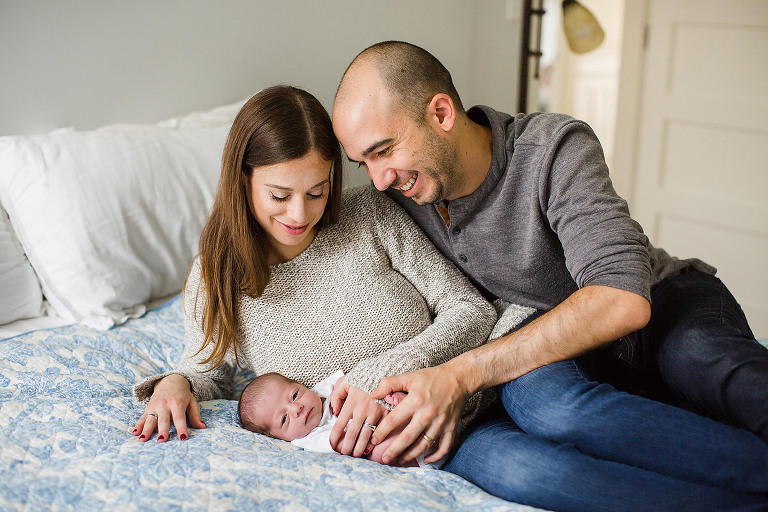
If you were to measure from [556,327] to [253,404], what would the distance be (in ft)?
1.87

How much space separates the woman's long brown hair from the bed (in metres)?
0.20

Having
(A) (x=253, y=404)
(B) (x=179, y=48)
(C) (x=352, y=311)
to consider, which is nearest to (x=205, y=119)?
(B) (x=179, y=48)

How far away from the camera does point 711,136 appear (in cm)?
280

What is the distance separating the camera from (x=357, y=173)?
247cm

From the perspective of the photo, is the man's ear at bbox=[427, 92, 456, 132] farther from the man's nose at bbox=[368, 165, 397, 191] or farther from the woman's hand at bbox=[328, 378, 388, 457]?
the woman's hand at bbox=[328, 378, 388, 457]

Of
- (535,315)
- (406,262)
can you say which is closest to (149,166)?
(406,262)

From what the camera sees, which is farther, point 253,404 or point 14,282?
point 14,282

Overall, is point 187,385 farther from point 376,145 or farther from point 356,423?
point 376,145

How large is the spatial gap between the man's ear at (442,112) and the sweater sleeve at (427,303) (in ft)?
0.78

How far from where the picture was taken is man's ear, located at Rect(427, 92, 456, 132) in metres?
1.40

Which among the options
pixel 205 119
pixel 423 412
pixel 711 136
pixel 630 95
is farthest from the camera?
pixel 630 95

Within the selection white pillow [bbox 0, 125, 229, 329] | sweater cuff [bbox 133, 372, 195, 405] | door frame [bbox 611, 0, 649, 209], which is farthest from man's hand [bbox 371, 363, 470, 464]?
door frame [bbox 611, 0, 649, 209]

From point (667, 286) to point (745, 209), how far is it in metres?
1.56

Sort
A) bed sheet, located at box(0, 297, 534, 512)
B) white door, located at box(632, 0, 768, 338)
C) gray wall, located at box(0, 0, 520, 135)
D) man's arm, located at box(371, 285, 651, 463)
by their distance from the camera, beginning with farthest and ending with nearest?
white door, located at box(632, 0, 768, 338) → gray wall, located at box(0, 0, 520, 135) → man's arm, located at box(371, 285, 651, 463) → bed sheet, located at box(0, 297, 534, 512)
